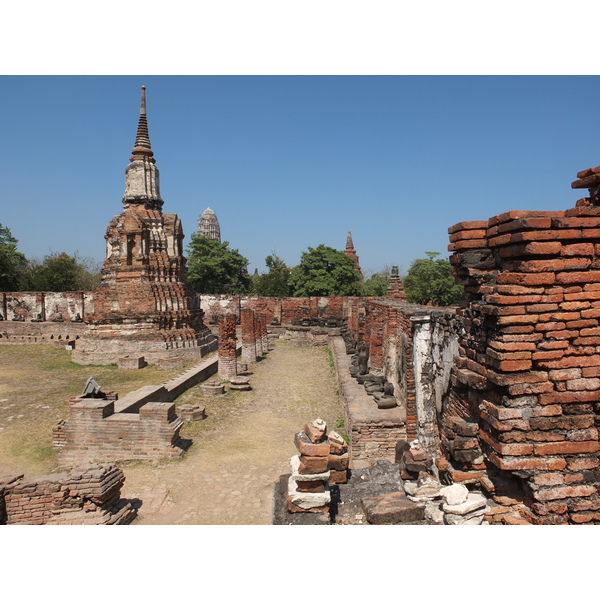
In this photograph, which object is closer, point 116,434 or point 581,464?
point 581,464

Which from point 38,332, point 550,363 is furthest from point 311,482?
point 38,332

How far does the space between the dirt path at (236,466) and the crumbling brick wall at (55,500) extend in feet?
2.16

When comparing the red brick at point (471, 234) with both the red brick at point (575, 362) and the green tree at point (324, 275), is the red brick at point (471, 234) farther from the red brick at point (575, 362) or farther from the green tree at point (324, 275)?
the green tree at point (324, 275)

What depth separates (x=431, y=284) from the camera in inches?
1168

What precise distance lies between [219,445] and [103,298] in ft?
37.3

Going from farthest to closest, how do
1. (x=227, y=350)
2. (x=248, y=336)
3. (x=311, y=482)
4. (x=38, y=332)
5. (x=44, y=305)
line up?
(x=44, y=305) < (x=38, y=332) < (x=248, y=336) < (x=227, y=350) < (x=311, y=482)

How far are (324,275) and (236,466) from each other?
27.0 meters

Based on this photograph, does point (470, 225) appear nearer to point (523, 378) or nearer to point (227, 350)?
point (523, 378)

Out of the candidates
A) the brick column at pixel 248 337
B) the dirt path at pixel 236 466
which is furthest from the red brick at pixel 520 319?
the brick column at pixel 248 337

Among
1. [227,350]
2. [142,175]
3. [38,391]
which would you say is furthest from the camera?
[142,175]

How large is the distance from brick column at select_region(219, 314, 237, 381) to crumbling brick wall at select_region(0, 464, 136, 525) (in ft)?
25.8

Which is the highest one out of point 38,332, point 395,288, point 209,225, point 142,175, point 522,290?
point 209,225

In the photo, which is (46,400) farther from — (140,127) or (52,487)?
(140,127)

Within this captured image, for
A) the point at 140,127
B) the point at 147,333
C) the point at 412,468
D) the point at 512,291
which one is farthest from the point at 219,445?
the point at 140,127
